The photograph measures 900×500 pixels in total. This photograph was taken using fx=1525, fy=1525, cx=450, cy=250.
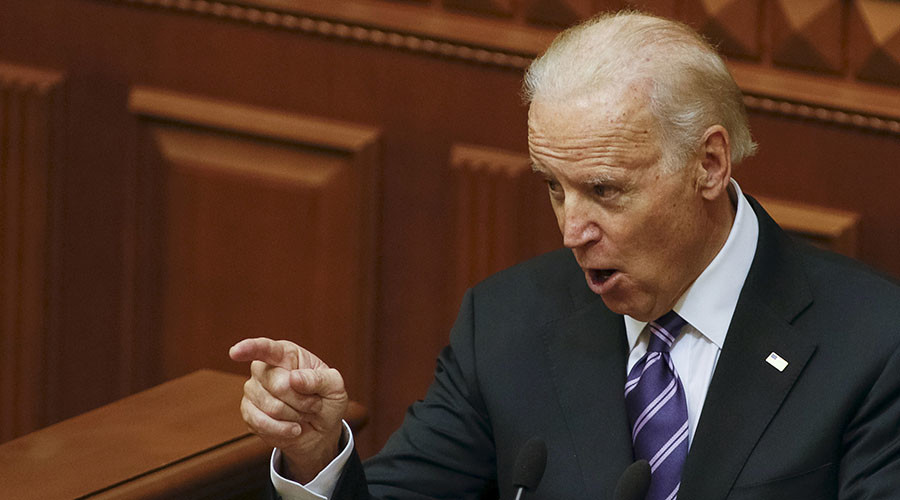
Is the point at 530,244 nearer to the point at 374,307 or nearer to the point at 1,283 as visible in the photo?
the point at 374,307

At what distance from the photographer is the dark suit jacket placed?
6.45 feet

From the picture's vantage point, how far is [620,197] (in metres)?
1.96

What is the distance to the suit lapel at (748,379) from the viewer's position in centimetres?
199

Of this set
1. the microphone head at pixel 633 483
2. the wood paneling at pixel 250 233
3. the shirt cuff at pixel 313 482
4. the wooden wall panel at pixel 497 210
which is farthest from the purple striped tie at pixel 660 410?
the wood paneling at pixel 250 233

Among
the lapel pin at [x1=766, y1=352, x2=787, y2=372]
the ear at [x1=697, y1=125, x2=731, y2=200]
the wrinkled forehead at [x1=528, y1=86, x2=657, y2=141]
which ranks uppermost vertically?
the wrinkled forehead at [x1=528, y1=86, x2=657, y2=141]

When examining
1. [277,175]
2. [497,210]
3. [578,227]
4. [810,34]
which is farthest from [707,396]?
[277,175]

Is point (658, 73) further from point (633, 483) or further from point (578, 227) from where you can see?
point (633, 483)

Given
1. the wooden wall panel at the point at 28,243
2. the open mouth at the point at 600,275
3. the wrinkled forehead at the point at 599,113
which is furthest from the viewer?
the wooden wall panel at the point at 28,243

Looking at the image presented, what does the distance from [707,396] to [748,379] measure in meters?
0.06

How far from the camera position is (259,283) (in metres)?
3.14

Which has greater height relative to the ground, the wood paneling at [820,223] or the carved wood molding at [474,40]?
the carved wood molding at [474,40]

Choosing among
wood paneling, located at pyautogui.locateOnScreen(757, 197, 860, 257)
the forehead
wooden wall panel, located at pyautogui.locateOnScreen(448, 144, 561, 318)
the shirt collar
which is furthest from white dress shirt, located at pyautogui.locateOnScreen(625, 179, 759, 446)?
wooden wall panel, located at pyautogui.locateOnScreen(448, 144, 561, 318)

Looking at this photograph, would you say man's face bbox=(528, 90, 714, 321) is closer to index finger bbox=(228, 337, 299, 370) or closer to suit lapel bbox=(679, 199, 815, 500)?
suit lapel bbox=(679, 199, 815, 500)

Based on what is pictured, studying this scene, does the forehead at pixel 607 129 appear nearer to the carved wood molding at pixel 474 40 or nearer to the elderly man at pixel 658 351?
the elderly man at pixel 658 351
